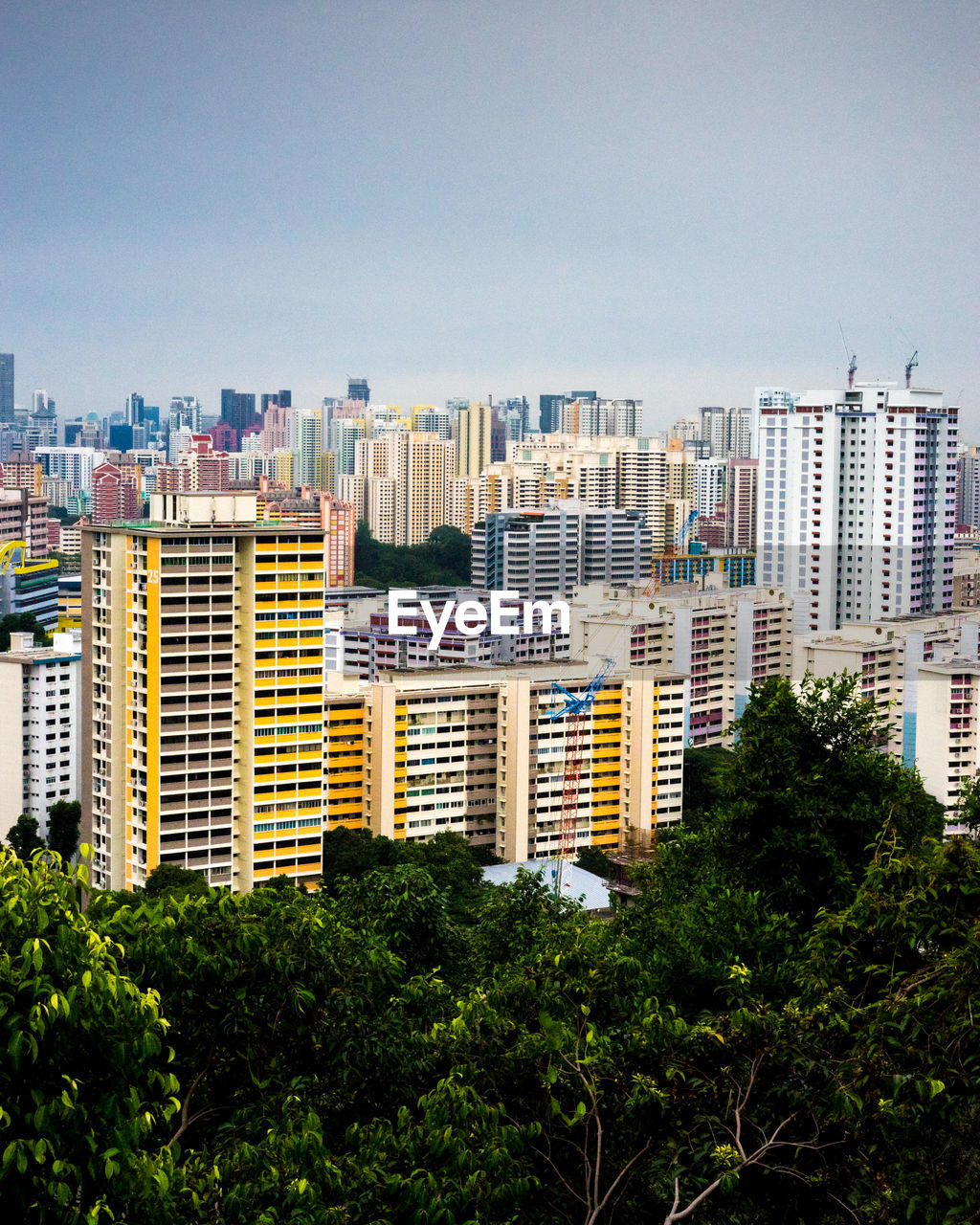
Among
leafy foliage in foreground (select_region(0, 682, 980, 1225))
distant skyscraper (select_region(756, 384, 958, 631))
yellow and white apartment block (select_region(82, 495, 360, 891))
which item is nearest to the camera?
leafy foliage in foreground (select_region(0, 682, 980, 1225))

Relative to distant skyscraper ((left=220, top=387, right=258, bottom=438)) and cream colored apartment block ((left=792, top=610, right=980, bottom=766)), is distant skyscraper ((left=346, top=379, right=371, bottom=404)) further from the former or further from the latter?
cream colored apartment block ((left=792, top=610, right=980, bottom=766))

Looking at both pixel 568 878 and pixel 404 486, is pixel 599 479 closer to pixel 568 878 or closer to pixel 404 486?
pixel 404 486

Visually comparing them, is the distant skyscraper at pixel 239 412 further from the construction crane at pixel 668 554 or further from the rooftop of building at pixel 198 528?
the rooftop of building at pixel 198 528

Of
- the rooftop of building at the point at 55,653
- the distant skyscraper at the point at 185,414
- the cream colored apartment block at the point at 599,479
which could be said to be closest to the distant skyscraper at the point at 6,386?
the distant skyscraper at the point at 185,414

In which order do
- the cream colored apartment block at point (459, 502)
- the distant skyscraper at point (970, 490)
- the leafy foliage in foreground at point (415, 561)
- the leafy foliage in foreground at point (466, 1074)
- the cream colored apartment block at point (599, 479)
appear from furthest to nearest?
the distant skyscraper at point (970, 490)
the cream colored apartment block at point (459, 502)
the leafy foliage in foreground at point (415, 561)
the cream colored apartment block at point (599, 479)
the leafy foliage in foreground at point (466, 1074)

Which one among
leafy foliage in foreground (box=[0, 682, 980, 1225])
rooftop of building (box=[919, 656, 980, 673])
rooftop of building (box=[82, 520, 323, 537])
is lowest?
rooftop of building (box=[919, 656, 980, 673])

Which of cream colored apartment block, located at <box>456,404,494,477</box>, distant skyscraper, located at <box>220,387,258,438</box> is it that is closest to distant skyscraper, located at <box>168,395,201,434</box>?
distant skyscraper, located at <box>220,387,258,438</box>

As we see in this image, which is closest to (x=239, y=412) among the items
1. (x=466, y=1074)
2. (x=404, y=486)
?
(x=404, y=486)

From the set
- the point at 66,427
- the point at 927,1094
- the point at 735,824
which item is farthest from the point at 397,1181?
the point at 66,427
